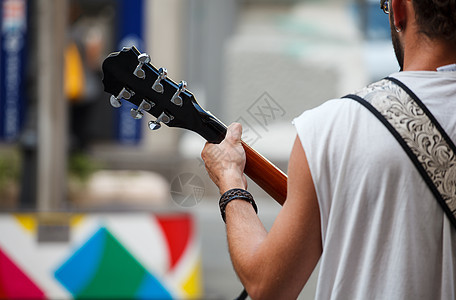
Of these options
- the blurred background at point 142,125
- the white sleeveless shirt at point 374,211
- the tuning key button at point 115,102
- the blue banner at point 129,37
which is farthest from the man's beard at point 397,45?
the blue banner at point 129,37

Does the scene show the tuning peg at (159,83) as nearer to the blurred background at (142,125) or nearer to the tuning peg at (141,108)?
the tuning peg at (141,108)

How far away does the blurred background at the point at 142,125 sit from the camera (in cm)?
302

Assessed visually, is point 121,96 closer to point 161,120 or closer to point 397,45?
point 161,120

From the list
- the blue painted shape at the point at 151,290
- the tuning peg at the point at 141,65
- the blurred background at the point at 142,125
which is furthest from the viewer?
the blue painted shape at the point at 151,290

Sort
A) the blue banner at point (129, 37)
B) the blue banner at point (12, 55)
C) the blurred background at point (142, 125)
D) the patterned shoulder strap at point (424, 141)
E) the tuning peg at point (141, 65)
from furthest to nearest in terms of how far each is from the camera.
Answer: the blue banner at point (129, 37), the blue banner at point (12, 55), the blurred background at point (142, 125), the tuning peg at point (141, 65), the patterned shoulder strap at point (424, 141)

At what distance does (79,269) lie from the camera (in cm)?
498

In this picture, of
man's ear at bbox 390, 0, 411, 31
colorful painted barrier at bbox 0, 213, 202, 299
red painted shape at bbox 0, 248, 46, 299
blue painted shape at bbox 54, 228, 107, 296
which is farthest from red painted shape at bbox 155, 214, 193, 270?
man's ear at bbox 390, 0, 411, 31

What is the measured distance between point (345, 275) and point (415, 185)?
22 centimetres

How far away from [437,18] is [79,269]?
385cm

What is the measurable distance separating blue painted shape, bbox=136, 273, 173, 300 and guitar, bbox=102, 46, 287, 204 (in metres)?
3.42

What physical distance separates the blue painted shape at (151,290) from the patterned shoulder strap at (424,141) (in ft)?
12.4

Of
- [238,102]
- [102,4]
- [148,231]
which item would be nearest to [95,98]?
[102,4]

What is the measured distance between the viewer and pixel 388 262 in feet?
4.84

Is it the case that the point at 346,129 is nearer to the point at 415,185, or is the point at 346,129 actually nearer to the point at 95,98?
the point at 415,185
